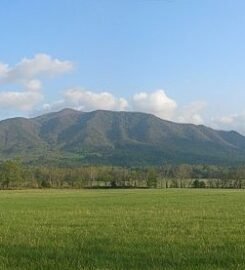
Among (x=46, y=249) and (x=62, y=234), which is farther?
(x=62, y=234)

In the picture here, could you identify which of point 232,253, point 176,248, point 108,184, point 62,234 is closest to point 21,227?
point 62,234

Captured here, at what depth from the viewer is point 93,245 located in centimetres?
2044

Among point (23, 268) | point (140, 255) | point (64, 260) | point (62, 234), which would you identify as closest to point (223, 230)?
point (62, 234)

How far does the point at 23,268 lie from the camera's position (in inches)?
615

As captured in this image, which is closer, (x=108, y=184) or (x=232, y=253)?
(x=232, y=253)

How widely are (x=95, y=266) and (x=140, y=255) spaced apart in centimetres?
256

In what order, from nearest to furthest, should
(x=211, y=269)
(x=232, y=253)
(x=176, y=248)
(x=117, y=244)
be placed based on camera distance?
(x=211, y=269) → (x=232, y=253) → (x=176, y=248) → (x=117, y=244)

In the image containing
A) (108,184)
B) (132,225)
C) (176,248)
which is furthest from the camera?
(108,184)

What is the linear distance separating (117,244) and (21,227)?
10863mm

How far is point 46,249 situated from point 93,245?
71.4 inches

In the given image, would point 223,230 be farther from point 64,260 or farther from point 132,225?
point 64,260

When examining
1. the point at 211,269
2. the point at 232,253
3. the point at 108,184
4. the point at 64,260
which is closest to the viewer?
the point at 211,269

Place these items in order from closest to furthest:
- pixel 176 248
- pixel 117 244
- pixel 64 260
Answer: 1. pixel 64 260
2. pixel 176 248
3. pixel 117 244

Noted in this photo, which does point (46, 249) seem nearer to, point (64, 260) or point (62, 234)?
point (64, 260)
